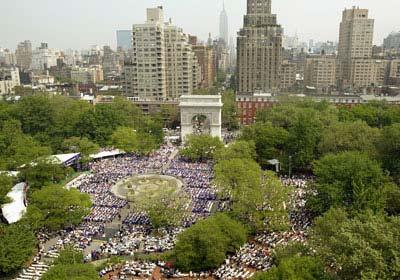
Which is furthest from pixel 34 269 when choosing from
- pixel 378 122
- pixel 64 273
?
pixel 378 122

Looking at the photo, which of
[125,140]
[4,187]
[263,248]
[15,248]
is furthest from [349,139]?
[4,187]

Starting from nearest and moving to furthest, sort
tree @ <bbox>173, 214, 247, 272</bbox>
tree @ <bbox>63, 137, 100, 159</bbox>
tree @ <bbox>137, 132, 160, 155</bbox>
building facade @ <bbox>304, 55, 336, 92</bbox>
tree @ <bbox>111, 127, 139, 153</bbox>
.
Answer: tree @ <bbox>173, 214, 247, 272</bbox> < tree @ <bbox>63, 137, 100, 159</bbox> < tree @ <bbox>111, 127, 139, 153</bbox> < tree @ <bbox>137, 132, 160, 155</bbox> < building facade @ <bbox>304, 55, 336, 92</bbox>

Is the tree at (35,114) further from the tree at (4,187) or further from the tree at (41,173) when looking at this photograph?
the tree at (4,187)

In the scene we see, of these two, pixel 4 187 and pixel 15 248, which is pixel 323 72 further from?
pixel 15 248

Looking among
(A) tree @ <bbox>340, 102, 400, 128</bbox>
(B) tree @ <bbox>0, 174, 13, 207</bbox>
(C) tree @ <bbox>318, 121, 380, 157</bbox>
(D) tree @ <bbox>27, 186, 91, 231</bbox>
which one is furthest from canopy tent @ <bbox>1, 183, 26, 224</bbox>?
(A) tree @ <bbox>340, 102, 400, 128</bbox>

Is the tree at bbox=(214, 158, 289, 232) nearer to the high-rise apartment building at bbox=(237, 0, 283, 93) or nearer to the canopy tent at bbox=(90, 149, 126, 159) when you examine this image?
the canopy tent at bbox=(90, 149, 126, 159)

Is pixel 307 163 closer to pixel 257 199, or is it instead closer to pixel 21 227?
pixel 257 199
